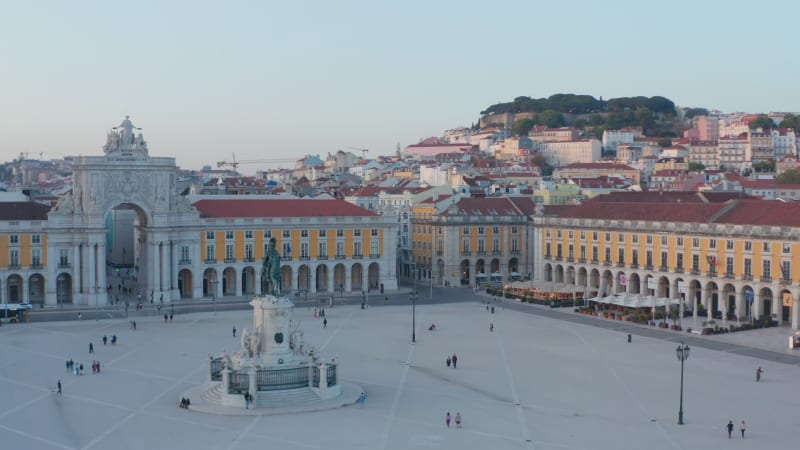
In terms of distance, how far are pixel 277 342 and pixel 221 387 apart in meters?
2.78

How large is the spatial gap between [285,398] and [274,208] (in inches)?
1766

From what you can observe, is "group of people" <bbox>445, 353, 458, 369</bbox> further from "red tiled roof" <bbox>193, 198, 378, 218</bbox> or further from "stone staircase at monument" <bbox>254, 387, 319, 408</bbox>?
"red tiled roof" <bbox>193, 198, 378, 218</bbox>

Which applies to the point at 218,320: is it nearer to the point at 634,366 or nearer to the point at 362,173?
the point at 634,366

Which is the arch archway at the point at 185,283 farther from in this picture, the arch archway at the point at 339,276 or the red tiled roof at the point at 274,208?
the arch archway at the point at 339,276

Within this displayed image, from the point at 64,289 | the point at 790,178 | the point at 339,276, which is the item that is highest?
the point at 790,178

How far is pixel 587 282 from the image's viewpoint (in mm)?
80312

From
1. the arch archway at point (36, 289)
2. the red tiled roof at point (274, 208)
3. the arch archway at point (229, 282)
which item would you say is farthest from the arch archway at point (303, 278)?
the arch archway at point (36, 289)

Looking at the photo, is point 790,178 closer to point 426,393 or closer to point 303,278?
point 303,278

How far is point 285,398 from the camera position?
39.2 metres

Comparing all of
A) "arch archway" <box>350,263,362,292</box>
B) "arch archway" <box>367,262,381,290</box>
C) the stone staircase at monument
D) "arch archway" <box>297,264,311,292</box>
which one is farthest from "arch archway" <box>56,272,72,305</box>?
the stone staircase at monument

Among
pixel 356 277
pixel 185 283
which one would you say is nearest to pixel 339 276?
pixel 356 277

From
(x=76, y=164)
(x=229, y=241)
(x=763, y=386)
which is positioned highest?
(x=76, y=164)

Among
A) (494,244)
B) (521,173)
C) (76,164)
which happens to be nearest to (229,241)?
(76,164)

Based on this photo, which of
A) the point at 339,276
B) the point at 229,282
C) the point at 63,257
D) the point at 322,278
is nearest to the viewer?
the point at 63,257
